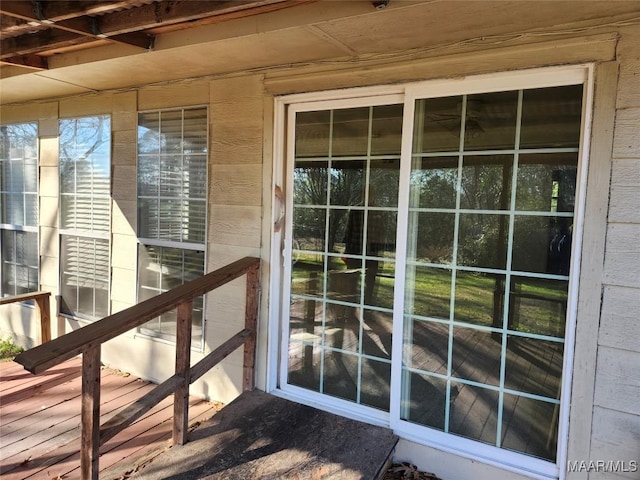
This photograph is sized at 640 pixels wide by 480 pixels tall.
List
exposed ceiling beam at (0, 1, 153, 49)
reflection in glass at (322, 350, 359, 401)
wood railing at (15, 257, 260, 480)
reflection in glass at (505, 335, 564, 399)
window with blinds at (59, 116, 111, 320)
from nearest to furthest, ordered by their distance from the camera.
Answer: wood railing at (15, 257, 260, 480), exposed ceiling beam at (0, 1, 153, 49), reflection in glass at (505, 335, 564, 399), reflection in glass at (322, 350, 359, 401), window with blinds at (59, 116, 111, 320)

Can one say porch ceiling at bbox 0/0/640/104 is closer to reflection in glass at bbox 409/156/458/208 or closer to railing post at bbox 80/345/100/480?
reflection in glass at bbox 409/156/458/208

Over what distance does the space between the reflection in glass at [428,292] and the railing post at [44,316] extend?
10.8 ft

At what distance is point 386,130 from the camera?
2.33 metres

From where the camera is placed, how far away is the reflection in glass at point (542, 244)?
1917 millimetres

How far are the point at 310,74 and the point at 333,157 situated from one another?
0.50 m

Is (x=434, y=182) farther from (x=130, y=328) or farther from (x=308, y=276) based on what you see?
(x=130, y=328)

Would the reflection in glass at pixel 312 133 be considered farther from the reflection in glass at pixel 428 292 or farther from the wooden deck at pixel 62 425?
the wooden deck at pixel 62 425

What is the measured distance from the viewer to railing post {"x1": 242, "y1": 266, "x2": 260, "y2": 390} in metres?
2.63

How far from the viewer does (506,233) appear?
2035mm

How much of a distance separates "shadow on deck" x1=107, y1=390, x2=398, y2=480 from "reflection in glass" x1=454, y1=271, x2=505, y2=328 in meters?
0.79

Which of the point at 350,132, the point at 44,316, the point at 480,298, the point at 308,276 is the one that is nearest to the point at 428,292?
the point at 480,298

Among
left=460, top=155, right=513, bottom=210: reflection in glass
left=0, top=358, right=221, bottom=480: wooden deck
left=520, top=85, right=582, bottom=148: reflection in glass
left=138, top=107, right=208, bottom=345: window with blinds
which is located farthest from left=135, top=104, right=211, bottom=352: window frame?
left=520, top=85, right=582, bottom=148: reflection in glass

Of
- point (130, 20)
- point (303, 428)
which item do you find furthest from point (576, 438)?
point (130, 20)

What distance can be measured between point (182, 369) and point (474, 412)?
1589mm
